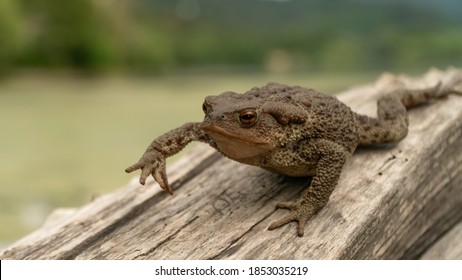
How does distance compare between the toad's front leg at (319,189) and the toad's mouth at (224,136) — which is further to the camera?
the toad's front leg at (319,189)

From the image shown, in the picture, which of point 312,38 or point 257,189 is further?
point 312,38

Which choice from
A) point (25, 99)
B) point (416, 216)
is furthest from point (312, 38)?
point (25, 99)

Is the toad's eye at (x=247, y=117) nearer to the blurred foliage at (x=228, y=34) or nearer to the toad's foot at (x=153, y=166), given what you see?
the toad's foot at (x=153, y=166)

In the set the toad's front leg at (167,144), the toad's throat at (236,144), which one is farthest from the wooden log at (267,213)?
the toad's throat at (236,144)

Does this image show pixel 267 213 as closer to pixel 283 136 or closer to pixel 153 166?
pixel 283 136

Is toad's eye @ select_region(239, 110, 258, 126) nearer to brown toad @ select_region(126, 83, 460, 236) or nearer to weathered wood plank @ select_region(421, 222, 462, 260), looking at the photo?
brown toad @ select_region(126, 83, 460, 236)

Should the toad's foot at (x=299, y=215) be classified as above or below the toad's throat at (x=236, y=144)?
below
